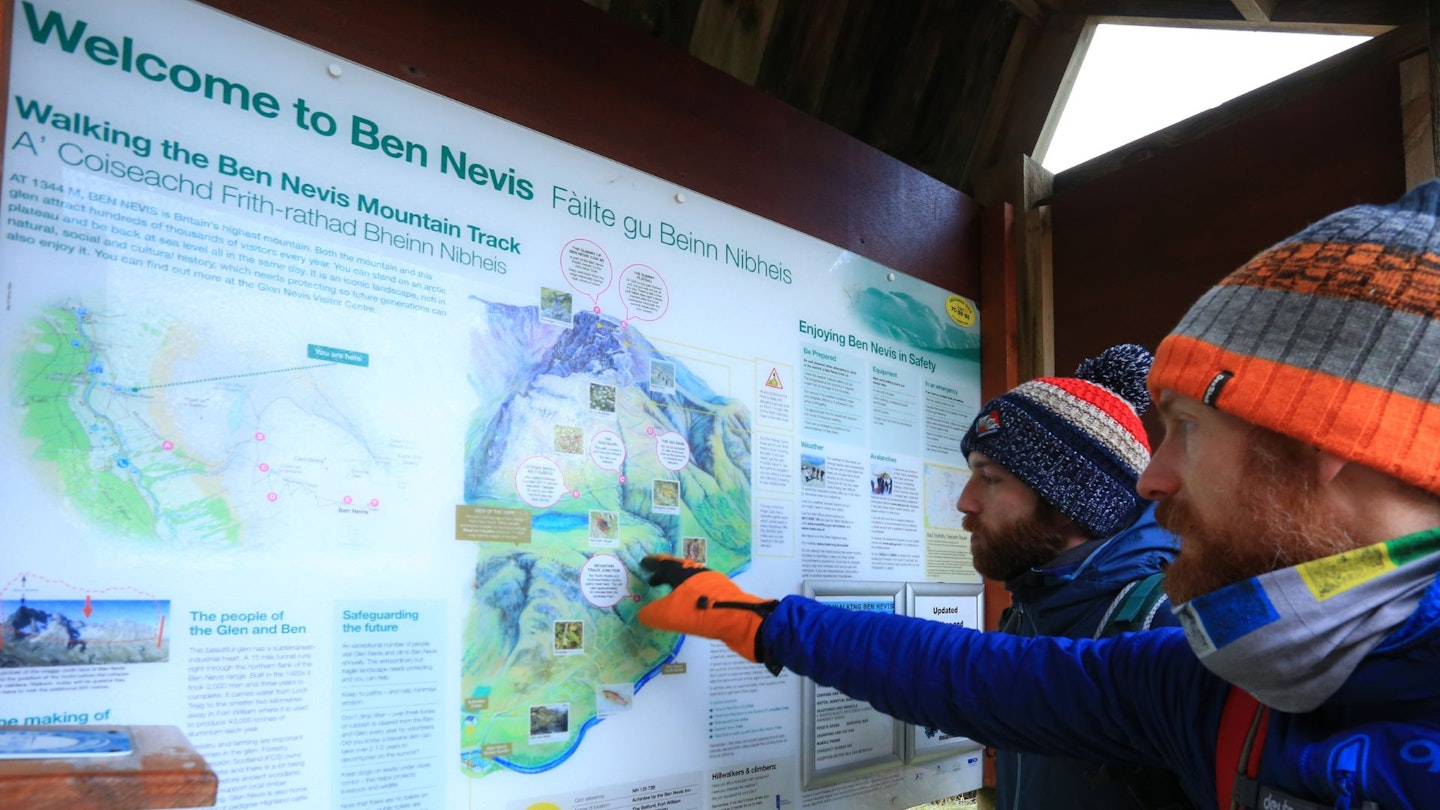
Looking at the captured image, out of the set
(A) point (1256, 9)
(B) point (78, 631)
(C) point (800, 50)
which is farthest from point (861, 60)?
(B) point (78, 631)

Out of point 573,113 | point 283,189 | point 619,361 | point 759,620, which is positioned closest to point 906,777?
point 759,620

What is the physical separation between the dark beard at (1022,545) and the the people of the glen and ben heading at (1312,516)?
0.64 metres

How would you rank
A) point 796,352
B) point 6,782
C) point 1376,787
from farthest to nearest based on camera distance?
point 796,352 < point 1376,787 < point 6,782

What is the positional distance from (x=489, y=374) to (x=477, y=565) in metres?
0.28

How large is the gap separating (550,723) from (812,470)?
2.41 feet

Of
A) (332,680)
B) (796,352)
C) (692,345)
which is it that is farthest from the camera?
(796,352)

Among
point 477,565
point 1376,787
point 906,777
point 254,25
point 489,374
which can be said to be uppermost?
point 254,25

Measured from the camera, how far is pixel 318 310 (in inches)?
49.0

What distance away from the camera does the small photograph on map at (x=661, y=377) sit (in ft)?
5.33

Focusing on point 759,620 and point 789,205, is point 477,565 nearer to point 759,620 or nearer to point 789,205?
point 759,620

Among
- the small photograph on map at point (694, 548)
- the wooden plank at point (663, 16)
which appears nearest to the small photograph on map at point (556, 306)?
the small photograph on map at point (694, 548)

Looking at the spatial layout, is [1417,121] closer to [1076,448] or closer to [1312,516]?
[1076,448]

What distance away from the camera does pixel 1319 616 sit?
0.88m

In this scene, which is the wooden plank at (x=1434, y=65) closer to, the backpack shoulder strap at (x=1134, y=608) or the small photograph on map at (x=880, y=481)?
the backpack shoulder strap at (x=1134, y=608)
